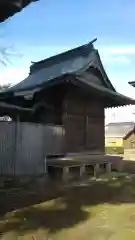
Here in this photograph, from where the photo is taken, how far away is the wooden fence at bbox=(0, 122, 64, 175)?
12617 millimetres

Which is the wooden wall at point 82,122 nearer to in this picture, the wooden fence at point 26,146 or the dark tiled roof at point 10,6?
the wooden fence at point 26,146

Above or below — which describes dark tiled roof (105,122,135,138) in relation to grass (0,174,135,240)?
above

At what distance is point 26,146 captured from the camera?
13.4m

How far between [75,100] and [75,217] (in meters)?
9.31

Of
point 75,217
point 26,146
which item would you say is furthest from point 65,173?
point 75,217

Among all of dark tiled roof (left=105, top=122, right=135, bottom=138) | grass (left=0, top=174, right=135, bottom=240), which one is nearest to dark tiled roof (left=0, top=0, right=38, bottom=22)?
grass (left=0, top=174, right=135, bottom=240)

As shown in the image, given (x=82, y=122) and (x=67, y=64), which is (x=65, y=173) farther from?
(x=67, y=64)

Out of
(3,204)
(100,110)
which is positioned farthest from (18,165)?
(100,110)

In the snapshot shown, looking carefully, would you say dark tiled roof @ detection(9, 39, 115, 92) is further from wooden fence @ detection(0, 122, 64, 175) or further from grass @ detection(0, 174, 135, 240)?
grass @ detection(0, 174, 135, 240)

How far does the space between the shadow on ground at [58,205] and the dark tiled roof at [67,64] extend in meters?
7.60

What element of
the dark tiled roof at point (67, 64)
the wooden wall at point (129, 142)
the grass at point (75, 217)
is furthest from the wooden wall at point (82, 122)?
the wooden wall at point (129, 142)

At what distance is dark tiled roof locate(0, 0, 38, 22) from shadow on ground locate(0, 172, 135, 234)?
4.25 metres

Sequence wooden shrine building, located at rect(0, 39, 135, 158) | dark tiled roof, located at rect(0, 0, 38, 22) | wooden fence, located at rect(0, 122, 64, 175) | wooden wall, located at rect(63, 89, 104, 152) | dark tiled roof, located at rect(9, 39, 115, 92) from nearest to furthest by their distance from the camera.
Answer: dark tiled roof, located at rect(0, 0, 38, 22) → wooden fence, located at rect(0, 122, 64, 175) → wooden shrine building, located at rect(0, 39, 135, 158) → wooden wall, located at rect(63, 89, 104, 152) → dark tiled roof, located at rect(9, 39, 115, 92)

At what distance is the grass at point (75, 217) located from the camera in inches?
247
